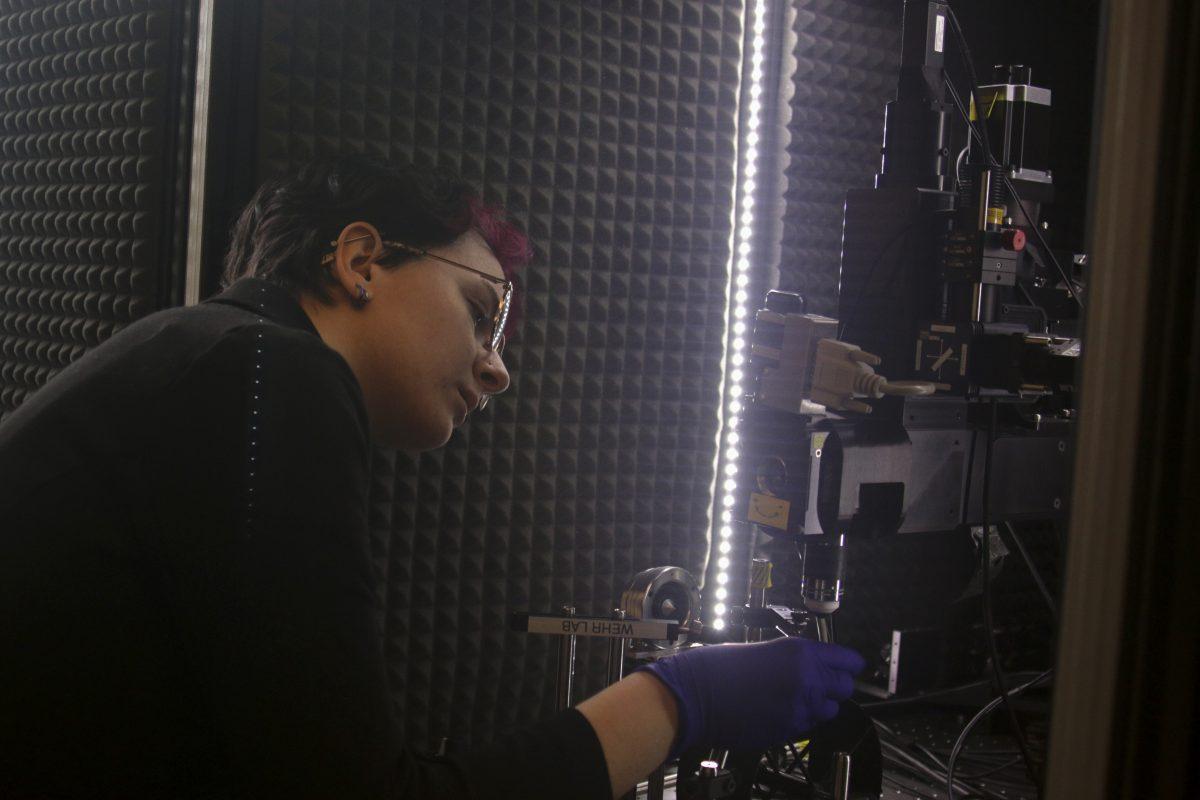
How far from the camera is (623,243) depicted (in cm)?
202

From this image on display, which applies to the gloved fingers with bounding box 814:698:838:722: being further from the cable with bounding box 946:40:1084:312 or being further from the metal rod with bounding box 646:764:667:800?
the cable with bounding box 946:40:1084:312

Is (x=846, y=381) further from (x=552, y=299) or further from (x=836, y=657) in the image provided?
(x=552, y=299)

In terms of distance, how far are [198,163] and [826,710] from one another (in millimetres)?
1282

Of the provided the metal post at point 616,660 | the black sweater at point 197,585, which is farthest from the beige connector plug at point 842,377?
the black sweater at point 197,585

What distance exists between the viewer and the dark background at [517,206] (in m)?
1.74

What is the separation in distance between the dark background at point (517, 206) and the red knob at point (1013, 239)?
0.56 m

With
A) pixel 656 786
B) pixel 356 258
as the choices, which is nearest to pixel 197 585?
pixel 356 258

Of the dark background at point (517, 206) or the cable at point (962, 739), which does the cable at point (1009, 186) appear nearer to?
the dark background at point (517, 206)

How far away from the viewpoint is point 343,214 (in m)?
1.27

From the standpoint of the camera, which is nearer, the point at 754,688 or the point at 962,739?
the point at 754,688

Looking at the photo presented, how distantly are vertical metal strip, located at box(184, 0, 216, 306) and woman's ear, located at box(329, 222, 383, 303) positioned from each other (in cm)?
59

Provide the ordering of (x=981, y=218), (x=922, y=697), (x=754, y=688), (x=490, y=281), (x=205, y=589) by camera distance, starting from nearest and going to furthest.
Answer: (x=205, y=589) < (x=754, y=688) < (x=490, y=281) < (x=981, y=218) < (x=922, y=697)

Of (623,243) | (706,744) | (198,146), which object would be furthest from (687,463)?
(198,146)

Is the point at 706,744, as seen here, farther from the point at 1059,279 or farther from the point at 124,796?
the point at 1059,279
